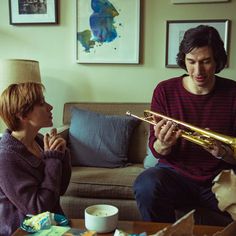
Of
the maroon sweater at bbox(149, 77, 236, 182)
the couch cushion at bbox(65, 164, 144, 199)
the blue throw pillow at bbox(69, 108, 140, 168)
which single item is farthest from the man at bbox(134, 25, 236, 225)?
the blue throw pillow at bbox(69, 108, 140, 168)

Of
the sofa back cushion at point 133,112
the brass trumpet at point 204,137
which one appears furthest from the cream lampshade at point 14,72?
the brass trumpet at point 204,137

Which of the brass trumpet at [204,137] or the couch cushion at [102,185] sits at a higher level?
the brass trumpet at [204,137]

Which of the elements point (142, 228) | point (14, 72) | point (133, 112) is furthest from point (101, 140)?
point (142, 228)

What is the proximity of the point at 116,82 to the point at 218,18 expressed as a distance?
0.86 metres

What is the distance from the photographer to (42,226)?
3.66 ft

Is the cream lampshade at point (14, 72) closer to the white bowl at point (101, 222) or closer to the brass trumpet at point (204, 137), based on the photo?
the brass trumpet at point (204, 137)

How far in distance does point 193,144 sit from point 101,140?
764 millimetres

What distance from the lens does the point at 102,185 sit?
1.93m

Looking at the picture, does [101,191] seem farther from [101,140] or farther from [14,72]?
[14,72]

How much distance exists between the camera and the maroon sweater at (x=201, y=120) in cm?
164

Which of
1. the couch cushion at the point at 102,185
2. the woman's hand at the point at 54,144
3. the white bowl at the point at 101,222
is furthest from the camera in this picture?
the couch cushion at the point at 102,185

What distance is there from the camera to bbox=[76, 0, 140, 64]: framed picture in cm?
258

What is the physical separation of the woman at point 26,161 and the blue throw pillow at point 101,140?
70cm

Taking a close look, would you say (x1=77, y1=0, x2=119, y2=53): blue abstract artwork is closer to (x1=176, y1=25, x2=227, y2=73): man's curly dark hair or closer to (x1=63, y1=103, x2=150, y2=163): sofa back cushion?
(x1=63, y1=103, x2=150, y2=163): sofa back cushion
